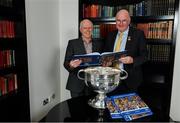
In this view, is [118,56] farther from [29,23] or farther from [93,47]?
[29,23]

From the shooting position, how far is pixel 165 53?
2.24m

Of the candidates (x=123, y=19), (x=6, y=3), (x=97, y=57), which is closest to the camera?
(x=97, y=57)

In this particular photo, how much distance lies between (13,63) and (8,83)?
0.68 feet

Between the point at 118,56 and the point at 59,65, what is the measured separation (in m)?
1.46

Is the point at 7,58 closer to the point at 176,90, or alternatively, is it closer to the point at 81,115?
the point at 81,115

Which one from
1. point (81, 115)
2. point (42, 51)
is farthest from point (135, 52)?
point (42, 51)

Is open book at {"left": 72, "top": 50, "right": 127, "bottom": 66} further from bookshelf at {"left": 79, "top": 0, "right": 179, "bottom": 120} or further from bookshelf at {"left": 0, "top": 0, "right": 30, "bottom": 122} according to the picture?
bookshelf at {"left": 79, "top": 0, "right": 179, "bottom": 120}

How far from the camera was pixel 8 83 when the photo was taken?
1.75 meters

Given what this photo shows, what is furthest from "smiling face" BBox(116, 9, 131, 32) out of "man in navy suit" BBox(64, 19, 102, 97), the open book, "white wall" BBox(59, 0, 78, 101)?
"white wall" BBox(59, 0, 78, 101)

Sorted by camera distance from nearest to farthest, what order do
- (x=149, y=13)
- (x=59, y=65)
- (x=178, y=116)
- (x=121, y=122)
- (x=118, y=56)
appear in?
(x=121, y=122) < (x=118, y=56) < (x=149, y=13) < (x=178, y=116) < (x=59, y=65)

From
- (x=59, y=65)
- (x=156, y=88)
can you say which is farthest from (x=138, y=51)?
(x=59, y=65)

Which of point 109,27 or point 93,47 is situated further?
point 109,27

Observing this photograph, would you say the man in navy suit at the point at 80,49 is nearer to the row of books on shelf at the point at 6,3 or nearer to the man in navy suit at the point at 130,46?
the man in navy suit at the point at 130,46

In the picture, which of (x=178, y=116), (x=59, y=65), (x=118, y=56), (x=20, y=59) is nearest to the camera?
(x=118, y=56)
